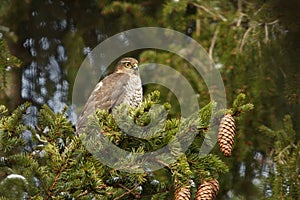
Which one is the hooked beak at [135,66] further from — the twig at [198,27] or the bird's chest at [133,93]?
the twig at [198,27]

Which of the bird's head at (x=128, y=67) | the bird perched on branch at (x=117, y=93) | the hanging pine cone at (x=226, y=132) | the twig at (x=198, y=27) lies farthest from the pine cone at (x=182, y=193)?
the twig at (x=198, y=27)

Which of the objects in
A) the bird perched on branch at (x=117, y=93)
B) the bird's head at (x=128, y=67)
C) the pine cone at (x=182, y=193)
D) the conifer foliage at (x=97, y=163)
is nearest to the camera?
the conifer foliage at (x=97, y=163)

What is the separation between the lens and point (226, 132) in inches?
98.0

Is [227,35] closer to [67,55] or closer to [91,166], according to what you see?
[67,55]

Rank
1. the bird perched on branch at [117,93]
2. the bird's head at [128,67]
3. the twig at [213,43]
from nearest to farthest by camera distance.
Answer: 1. the bird perched on branch at [117,93]
2. the bird's head at [128,67]
3. the twig at [213,43]

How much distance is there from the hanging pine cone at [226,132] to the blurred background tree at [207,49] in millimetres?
1321

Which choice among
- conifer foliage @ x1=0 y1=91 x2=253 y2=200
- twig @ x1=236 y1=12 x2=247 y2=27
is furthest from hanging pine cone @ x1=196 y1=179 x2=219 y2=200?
twig @ x1=236 y1=12 x2=247 y2=27

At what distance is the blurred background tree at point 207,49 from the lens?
169 inches

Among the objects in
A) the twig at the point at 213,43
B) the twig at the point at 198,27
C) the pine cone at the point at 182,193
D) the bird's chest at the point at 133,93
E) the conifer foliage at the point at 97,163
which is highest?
the twig at the point at 198,27

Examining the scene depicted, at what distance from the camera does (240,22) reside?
177 inches

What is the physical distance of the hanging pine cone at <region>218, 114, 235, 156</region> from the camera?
248 cm

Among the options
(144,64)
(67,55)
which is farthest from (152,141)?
(67,55)

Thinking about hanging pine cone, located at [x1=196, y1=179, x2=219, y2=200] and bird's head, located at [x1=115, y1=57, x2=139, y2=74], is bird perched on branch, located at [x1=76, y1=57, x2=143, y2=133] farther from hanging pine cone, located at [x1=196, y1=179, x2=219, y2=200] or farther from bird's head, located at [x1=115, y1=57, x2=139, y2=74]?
hanging pine cone, located at [x1=196, y1=179, x2=219, y2=200]

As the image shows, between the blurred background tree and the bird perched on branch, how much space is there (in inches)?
15.0
